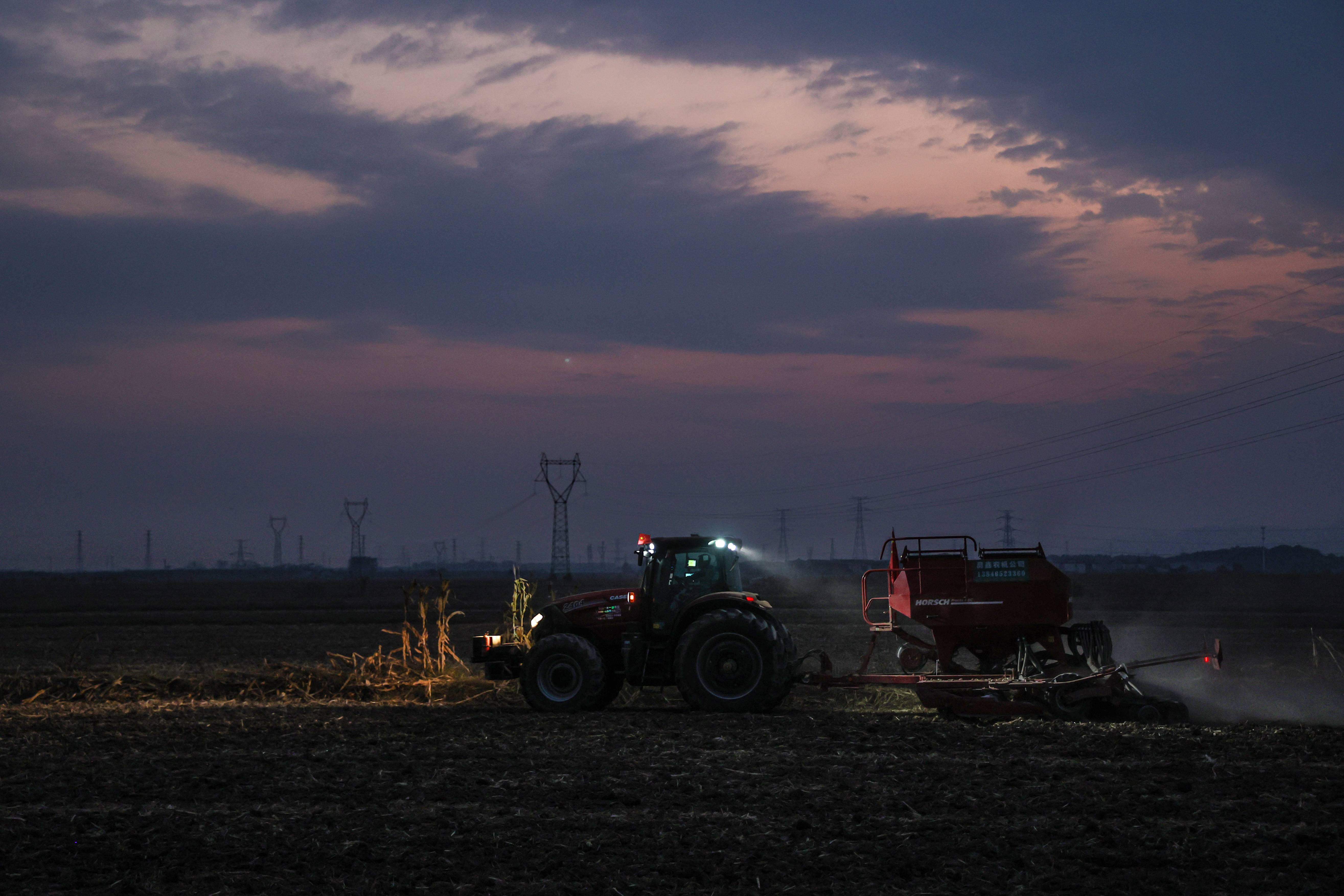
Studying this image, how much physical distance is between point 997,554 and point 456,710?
25.8 ft

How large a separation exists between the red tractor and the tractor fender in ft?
0.05

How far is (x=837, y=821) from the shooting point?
8602 mm

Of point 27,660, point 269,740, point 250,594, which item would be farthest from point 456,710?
point 250,594

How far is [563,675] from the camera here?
15.1 metres

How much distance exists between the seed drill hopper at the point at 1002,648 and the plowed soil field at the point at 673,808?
558 mm

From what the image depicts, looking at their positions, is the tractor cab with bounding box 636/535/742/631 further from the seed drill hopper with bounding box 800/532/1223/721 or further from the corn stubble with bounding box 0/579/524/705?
the corn stubble with bounding box 0/579/524/705

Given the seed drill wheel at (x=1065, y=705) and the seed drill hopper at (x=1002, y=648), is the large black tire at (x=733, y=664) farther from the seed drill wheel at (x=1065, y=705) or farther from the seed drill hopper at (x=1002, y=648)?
the seed drill wheel at (x=1065, y=705)

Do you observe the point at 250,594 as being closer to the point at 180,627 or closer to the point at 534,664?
the point at 180,627

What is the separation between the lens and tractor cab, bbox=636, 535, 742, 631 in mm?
15094

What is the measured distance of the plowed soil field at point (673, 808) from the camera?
7.29 metres

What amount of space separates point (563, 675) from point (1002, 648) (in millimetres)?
6056

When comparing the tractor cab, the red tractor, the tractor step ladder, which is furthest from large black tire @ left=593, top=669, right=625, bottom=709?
the tractor cab

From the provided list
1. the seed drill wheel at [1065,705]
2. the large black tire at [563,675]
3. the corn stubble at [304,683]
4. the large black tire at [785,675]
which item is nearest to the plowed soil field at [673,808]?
the seed drill wheel at [1065,705]

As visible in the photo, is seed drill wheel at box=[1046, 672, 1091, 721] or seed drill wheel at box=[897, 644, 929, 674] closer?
seed drill wheel at box=[1046, 672, 1091, 721]
